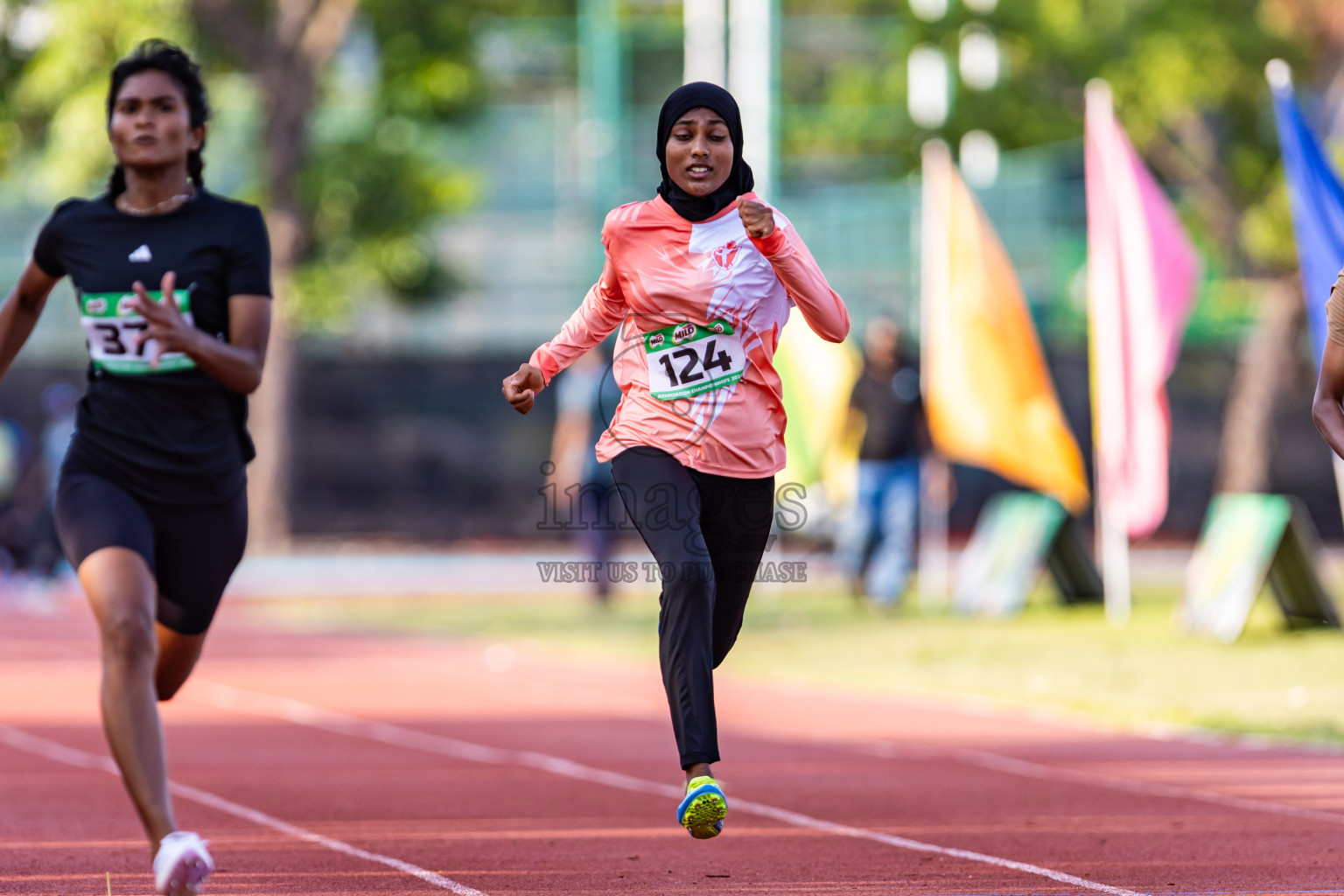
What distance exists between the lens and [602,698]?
12102 mm

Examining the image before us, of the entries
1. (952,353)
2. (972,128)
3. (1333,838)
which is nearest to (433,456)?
(972,128)

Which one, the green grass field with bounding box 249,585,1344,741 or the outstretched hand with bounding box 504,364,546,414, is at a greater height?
the outstretched hand with bounding box 504,364,546,414

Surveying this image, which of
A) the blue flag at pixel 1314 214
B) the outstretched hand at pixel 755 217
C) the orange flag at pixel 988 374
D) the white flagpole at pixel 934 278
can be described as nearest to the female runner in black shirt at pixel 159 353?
the outstretched hand at pixel 755 217

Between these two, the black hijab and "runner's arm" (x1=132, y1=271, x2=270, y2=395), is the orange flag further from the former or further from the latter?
"runner's arm" (x1=132, y1=271, x2=270, y2=395)

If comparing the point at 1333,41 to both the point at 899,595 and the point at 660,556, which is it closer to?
the point at 899,595

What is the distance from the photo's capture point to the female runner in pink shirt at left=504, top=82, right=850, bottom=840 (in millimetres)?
5793

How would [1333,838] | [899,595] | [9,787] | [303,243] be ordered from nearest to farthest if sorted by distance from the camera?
[1333,838]
[9,787]
[899,595]
[303,243]

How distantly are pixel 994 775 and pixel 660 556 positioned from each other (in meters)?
3.51

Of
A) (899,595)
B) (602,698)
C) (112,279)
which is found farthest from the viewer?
(899,595)

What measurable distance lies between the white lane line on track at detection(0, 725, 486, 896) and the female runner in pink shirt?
964 mm

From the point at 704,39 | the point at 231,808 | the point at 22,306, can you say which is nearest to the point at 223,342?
the point at 22,306

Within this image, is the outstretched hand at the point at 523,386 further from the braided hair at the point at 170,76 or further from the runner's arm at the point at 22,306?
the runner's arm at the point at 22,306

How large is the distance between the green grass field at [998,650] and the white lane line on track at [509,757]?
3.11m

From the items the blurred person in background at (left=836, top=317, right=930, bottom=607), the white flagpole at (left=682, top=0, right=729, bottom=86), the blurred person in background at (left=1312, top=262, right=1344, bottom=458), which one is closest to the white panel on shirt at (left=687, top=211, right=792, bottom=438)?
the blurred person in background at (left=1312, top=262, right=1344, bottom=458)
